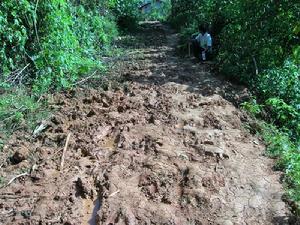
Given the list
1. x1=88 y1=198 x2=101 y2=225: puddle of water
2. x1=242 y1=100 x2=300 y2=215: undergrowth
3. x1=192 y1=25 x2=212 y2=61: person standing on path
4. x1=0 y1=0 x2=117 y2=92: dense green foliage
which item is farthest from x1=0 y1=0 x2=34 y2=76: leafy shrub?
x1=192 y1=25 x2=212 y2=61: person standing on path

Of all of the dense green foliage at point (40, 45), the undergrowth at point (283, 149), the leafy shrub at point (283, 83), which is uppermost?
the dense green foliage at point (40, 45)

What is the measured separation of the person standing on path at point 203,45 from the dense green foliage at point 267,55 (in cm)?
30

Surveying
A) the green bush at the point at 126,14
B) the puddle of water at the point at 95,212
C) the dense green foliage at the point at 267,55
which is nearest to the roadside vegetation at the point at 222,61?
the dense green foliage at the point at 267,55

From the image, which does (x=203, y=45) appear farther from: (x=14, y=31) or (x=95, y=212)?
(x=95, y=212)

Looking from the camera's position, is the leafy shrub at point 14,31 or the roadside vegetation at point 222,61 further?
the leafy shrub at point 14,31

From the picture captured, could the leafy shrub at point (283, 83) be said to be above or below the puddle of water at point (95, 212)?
above

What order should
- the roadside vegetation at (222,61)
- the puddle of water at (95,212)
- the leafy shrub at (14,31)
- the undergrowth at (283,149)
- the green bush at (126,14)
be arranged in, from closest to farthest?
the puddle of water at (95,212), the undergrowth at (283,149), the roadside vegetation at (222,61), the leafy shrub at (14,31), the green bush at (126,14)

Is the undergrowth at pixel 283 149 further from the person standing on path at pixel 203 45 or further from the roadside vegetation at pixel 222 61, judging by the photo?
the person standing on path at pixel 203 45

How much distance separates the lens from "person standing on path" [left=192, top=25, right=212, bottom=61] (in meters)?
10.9

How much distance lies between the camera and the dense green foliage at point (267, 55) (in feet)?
23.2

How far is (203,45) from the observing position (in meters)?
11.0

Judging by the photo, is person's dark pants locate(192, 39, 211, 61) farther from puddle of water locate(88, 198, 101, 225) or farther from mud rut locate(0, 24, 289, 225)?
puddle of water locate(88, 198, 101, 225)

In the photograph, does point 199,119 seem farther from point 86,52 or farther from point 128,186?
point 86,52

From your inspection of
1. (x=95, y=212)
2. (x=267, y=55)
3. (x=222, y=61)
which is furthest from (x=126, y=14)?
(x=95, y=212)
